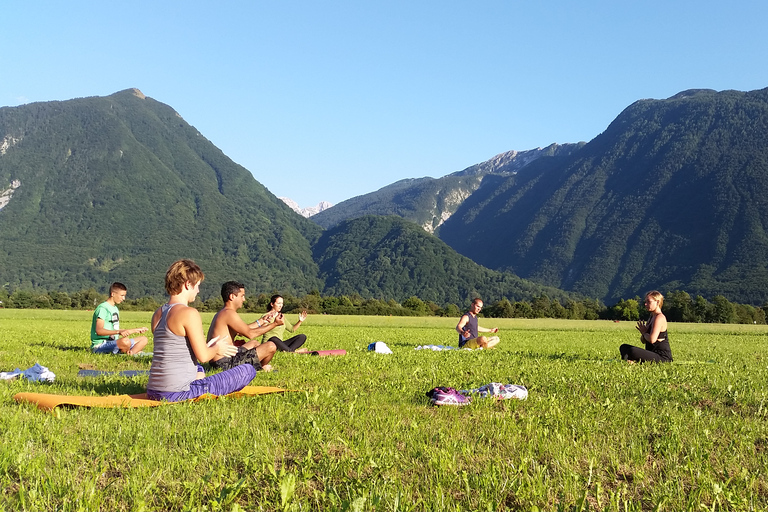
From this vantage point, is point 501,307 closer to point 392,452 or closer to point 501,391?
point 501,391

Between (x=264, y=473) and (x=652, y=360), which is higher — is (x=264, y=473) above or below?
above

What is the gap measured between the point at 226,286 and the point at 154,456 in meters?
7.32

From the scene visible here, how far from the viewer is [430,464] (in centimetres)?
521

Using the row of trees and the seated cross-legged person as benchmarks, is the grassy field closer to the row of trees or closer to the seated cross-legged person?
the seated cross-legged person

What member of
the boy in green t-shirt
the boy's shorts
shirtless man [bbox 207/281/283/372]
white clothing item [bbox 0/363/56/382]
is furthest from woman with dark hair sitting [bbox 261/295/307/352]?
white clothing item [bbox 0/363/56/382]

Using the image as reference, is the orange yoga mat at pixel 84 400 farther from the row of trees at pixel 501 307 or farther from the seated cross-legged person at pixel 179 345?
the row of trees at pixel 501 307

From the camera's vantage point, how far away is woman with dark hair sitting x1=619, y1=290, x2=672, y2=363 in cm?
1444

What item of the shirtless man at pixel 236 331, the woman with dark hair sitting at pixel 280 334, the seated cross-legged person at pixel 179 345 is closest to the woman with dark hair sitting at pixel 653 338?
the woman with dark hair sitting at pixel 280 334

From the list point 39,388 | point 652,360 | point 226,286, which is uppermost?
point 226,286

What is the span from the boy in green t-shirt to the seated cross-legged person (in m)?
7.87

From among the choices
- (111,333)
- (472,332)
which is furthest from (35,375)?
(472,332)

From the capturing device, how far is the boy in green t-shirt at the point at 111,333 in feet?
50.8

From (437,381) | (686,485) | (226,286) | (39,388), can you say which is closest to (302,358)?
(226,286)

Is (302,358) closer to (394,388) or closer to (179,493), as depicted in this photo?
(394,388)
